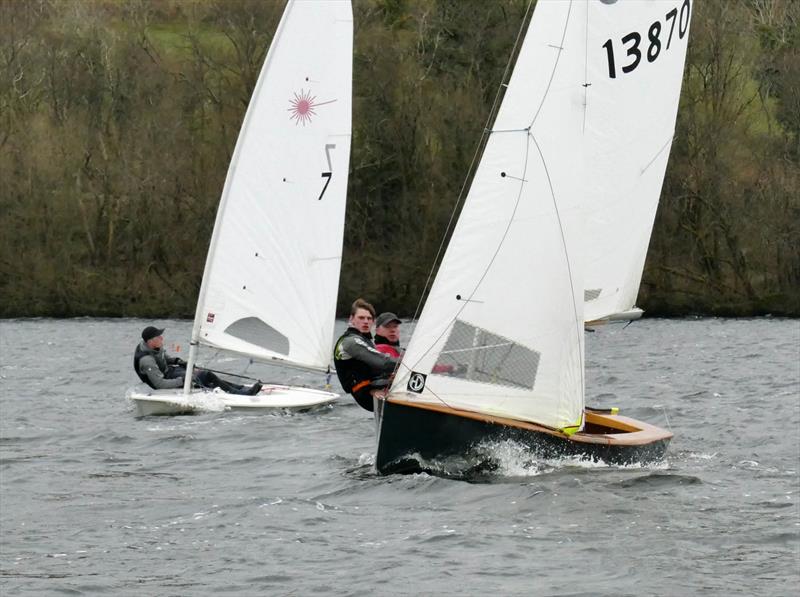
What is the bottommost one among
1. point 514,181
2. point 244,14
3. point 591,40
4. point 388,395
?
point 388,395

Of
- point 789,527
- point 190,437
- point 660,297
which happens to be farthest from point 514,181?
point 660,297

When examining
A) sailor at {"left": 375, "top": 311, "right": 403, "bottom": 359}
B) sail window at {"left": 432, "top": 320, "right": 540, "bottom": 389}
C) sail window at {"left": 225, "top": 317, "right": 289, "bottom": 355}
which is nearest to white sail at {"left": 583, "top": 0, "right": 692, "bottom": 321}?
sailor at {"left": 375, "top": 311, "right": 403, "bottom": 359}

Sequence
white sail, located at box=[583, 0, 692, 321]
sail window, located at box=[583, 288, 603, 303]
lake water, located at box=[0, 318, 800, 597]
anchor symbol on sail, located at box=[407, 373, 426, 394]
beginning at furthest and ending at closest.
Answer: sail window, located at box=[583, 288, 603, 303], white sail, located at box=[583, 0, 692, 321], anchor symbol on sail, located at box=[407, 373, 426, 394], lake water, located at box=[0, 318, 800, 597]

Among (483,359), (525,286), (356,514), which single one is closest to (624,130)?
(525,286)

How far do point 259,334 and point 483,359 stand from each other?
7.07 metres

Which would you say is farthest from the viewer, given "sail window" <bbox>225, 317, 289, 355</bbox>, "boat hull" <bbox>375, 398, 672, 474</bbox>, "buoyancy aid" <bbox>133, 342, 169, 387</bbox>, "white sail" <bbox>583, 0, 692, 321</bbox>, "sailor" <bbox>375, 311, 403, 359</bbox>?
"sail window" <bbox>225, 317, 289, 355</bbox>

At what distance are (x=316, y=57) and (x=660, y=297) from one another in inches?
892

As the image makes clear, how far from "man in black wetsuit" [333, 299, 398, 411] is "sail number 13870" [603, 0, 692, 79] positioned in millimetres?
3461

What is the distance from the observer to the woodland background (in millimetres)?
39969

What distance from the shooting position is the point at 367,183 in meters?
43.1

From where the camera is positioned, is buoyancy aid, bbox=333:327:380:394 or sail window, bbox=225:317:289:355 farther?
sail window, bbox=225:317:289:355

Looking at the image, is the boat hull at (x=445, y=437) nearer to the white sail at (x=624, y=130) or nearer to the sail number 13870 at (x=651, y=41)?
the white sail at (x=624, y=130)

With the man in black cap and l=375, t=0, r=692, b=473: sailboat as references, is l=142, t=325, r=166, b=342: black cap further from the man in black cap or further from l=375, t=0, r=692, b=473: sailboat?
l=375, t=0, r=692, b=473: sailboat

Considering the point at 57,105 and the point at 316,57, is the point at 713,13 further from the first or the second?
the point at 316,57
